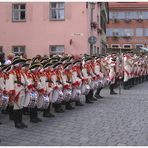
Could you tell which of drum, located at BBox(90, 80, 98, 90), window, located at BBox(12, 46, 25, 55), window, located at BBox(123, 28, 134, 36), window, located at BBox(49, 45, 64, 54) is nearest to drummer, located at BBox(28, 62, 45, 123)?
drum, located at BBox(90, 80, 98, 90)

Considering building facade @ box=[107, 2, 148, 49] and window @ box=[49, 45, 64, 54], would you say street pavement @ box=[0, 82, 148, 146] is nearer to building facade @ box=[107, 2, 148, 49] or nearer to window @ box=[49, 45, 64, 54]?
window @ box=[49, 45, 64, 54]

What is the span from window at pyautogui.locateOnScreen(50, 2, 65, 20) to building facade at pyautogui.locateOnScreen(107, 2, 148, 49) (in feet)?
129

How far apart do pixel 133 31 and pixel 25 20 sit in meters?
41.7

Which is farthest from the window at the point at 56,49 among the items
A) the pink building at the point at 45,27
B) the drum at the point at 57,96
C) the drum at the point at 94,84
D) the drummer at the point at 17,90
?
the drummer at the point at 17,90

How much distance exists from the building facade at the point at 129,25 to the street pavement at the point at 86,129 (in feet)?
185

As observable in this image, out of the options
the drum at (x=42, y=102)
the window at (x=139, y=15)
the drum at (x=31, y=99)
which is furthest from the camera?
the window at (x=139, y=15)

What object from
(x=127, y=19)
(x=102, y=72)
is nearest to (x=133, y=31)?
(x=127, y=19)

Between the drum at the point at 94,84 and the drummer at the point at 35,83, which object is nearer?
the drummer at the point at 35,83

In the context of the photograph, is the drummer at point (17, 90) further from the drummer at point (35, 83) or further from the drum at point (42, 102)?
the drum at point (42, 102)

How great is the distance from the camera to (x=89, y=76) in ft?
49.8

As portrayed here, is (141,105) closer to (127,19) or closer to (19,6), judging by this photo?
(19,6)

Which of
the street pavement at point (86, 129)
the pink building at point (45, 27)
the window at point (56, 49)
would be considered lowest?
the street pavement at point (86, 129)

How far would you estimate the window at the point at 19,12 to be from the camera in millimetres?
30000

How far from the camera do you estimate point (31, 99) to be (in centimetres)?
1044
